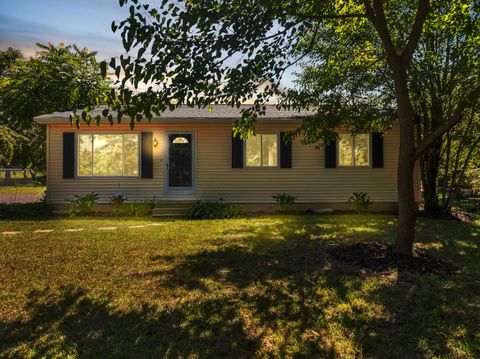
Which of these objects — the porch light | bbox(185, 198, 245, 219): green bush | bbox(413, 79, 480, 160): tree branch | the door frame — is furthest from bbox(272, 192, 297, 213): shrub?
bbox(413, 79, 480, 160): tree branch

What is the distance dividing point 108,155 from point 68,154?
1231 mm

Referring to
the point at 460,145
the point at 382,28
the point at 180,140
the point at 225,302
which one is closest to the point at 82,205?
the point at 180,140

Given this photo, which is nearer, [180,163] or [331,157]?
[331,157]

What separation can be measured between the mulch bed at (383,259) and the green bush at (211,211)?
4785mm

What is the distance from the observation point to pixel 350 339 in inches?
128

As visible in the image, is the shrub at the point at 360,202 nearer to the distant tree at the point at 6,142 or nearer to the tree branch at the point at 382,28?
the tree branch at the point at 382,28

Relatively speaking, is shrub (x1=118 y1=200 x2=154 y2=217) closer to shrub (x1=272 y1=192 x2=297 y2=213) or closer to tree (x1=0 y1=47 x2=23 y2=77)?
shrub (x1=272 y1=192 x2=297 y2=213)

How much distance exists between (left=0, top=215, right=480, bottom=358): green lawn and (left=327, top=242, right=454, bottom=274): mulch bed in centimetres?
22

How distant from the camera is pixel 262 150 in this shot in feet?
40.1

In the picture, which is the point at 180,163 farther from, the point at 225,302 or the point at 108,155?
the point at 225,302

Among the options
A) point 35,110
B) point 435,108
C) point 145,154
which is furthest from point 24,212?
point 435,108

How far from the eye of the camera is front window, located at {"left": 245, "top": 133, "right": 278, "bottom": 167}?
12.2 metres

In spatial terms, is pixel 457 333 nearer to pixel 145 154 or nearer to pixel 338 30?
pixel 338 30

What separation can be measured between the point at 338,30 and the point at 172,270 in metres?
6.52
